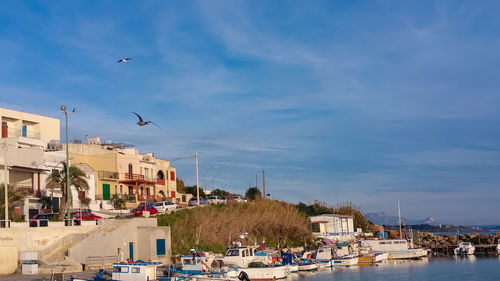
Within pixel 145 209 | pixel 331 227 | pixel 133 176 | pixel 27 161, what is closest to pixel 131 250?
pixel 145 209

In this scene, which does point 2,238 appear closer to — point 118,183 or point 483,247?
point 118,183

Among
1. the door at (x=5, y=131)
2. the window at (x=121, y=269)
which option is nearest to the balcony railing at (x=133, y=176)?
the door at (x=5, y=131)

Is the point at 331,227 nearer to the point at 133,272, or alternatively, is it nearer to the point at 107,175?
the point at 107,175

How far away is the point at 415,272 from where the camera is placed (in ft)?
194

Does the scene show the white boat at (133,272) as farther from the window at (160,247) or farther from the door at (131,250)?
the window at (160,247)

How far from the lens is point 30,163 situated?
6247cm

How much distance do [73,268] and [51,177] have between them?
18.0m

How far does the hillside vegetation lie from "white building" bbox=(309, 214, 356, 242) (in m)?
3.17

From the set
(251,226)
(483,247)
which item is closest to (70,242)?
(251,226)

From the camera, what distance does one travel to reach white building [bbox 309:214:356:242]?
89812mm

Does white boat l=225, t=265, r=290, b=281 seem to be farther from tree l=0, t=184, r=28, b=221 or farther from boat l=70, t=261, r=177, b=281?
tree l=0, t=184, r=28, b=221

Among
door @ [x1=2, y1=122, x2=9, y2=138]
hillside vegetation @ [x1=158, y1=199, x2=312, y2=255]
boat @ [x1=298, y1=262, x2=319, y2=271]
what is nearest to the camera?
boat @ [x1=298, y1=262, x2=319, y2=271]

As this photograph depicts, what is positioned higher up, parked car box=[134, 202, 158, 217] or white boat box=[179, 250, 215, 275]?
parked car box=[134, 202, 158, 217]

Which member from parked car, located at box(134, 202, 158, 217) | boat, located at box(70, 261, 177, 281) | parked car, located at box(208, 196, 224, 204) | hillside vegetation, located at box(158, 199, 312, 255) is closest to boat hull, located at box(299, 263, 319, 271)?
hillside vegetation, located at box(158, 199, 312, 255)
